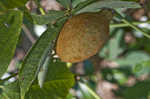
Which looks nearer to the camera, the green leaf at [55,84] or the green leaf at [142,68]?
the green leaf at [55,84]

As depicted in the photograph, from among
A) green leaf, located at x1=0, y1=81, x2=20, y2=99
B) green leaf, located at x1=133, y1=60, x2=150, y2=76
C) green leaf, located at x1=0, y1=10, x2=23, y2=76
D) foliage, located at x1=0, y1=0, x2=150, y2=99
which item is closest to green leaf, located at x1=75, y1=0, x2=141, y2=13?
foliage, located at x1=0, y1=0, x2=150, y2=99

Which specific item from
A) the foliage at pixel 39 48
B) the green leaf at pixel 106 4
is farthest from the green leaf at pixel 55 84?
the green leaf at pixel 106 4

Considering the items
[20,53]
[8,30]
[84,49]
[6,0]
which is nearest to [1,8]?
[6,0]

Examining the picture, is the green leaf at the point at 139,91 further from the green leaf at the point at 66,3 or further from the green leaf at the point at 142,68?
the green leaf at the point at 66,3

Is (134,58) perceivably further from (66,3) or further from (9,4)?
(9,4)

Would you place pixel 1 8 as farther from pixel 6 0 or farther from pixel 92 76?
pixel 92 76
